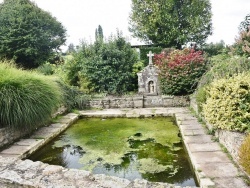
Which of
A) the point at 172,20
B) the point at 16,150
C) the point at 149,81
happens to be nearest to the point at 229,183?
the point at 16,150

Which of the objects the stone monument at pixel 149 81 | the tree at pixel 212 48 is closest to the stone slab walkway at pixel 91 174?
the stone monument at pixel 149 81

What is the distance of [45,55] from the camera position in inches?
570

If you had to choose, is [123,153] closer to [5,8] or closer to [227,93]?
[227,93]

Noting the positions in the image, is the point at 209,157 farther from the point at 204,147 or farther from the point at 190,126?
the point at 190,126

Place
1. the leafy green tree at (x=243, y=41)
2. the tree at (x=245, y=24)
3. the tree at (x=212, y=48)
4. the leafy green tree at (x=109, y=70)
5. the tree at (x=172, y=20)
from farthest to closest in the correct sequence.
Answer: the tree at (x=212, y=48) → the tree at (x=172, y=20) → the leafy green tree at (x=109, y=70) → the tree at (x=245, y=24) → the leafy green tree at (x=243, y=41)

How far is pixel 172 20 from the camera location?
14.6 metres

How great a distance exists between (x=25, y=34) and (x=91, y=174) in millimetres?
12423

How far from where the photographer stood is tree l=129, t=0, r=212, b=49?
47.9 feet

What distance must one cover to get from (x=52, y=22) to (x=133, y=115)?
37.6 ft

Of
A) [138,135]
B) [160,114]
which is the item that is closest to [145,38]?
[160,114]

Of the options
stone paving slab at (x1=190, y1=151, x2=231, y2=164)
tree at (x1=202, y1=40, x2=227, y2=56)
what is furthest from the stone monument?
tree at (x1=202, y1=40, x2=227, y2=56)

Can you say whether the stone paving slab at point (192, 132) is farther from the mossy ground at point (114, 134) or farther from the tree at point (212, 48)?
the tree at point (212, 48)

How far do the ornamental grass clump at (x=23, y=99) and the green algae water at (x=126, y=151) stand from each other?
66cm

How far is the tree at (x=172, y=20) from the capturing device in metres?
14.6
